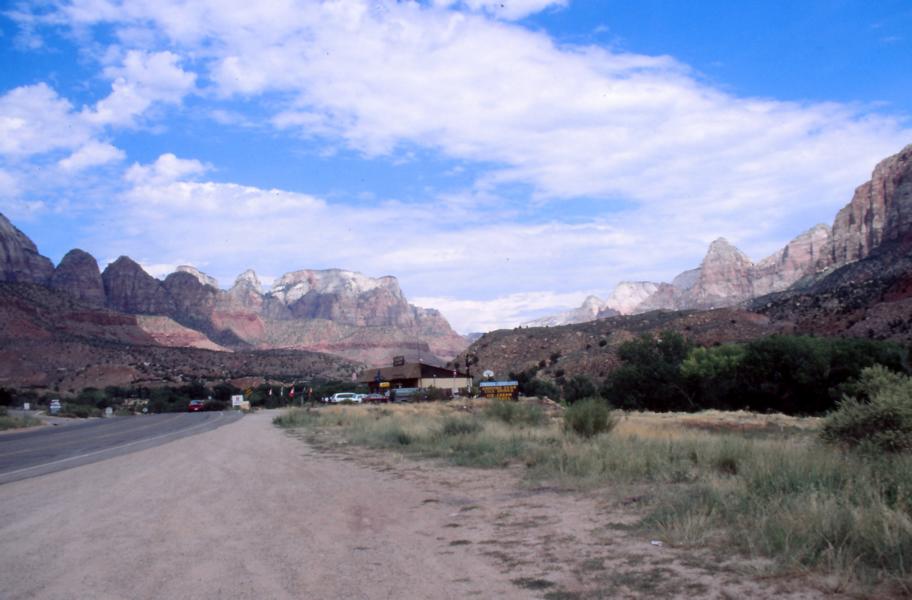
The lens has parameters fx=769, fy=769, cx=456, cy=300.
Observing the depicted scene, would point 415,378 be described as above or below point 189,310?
below

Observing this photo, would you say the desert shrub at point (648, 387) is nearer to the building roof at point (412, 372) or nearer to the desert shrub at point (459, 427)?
the desert shrub at point (459, 427)

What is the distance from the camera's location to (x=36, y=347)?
100062 millimetres

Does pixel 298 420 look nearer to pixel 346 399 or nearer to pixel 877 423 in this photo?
pixel 346 399

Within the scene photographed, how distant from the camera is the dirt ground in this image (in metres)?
7.00

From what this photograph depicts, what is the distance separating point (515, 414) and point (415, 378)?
5946 cm

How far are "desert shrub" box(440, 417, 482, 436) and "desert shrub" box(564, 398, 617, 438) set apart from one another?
12.4 feet

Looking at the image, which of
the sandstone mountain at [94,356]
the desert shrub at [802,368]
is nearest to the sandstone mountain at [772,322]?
the desert shrub at [802,368]

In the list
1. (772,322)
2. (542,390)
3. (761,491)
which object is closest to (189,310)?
(542,390)

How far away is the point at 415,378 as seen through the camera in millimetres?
85188

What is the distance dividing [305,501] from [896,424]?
9.80 metres

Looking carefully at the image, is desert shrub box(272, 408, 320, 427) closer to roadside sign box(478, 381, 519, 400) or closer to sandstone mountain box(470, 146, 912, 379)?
roadside sign box(478, 381, 519, 400)

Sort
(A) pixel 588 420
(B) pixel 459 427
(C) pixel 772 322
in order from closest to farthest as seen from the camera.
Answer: (A) pixel 588 420 < (B) pixel 459 427 < (C) pixel 772 322

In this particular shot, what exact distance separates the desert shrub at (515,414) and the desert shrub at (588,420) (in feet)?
16.4

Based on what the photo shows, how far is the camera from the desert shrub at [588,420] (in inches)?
774
